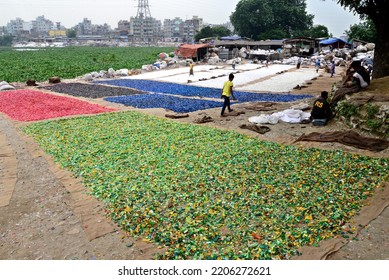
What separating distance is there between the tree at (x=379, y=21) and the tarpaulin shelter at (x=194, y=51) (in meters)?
28.4

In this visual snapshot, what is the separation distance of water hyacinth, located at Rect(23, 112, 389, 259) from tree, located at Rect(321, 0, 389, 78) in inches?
313

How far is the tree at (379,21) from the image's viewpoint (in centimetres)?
1253

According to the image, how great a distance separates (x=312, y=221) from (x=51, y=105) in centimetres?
1353

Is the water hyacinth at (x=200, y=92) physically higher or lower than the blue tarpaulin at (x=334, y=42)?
lower

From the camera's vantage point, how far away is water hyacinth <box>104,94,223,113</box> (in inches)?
562

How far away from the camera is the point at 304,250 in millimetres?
4207

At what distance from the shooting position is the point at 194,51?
40.8 m

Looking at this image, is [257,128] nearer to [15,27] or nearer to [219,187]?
[219,187]

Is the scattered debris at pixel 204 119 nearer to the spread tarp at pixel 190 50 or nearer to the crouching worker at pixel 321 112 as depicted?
the crouching worker at pixel 321 112

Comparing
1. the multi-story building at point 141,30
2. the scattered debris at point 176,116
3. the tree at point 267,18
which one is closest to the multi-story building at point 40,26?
the multi-story building at point 141,30

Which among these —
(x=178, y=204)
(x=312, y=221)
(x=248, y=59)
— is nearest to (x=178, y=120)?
(x=178, y=204)

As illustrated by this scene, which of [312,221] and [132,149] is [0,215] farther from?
[312,221]

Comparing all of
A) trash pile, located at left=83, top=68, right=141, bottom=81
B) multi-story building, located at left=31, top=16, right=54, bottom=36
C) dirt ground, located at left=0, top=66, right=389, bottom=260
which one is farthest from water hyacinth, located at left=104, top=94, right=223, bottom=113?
multi-story building, located at left=31, top=16, right=54, bottom=36

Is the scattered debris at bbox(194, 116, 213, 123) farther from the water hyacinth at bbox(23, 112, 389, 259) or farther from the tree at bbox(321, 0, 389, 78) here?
the tree at bbox(321, 0, 389, 78)
